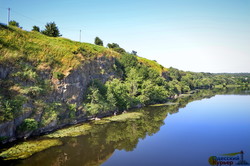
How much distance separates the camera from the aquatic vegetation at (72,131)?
118ft

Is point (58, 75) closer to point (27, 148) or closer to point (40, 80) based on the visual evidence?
point (40, 80)

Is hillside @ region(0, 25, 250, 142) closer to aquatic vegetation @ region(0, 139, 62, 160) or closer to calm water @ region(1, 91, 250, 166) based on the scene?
aquatic vegetation @ region(0, 139, 62, 160)

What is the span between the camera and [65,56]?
50906mm

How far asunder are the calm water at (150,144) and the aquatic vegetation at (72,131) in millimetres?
1776

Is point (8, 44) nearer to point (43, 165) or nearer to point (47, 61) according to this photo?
point (47, 61)

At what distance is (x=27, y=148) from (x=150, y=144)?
Answer: 21228 mm

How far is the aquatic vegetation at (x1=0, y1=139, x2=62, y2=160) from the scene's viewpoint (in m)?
26.3

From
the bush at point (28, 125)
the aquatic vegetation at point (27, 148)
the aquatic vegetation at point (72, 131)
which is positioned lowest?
the aquatic vegetation at point (27, 148)

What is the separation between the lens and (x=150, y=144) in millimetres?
34562

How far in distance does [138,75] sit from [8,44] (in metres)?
54.6
